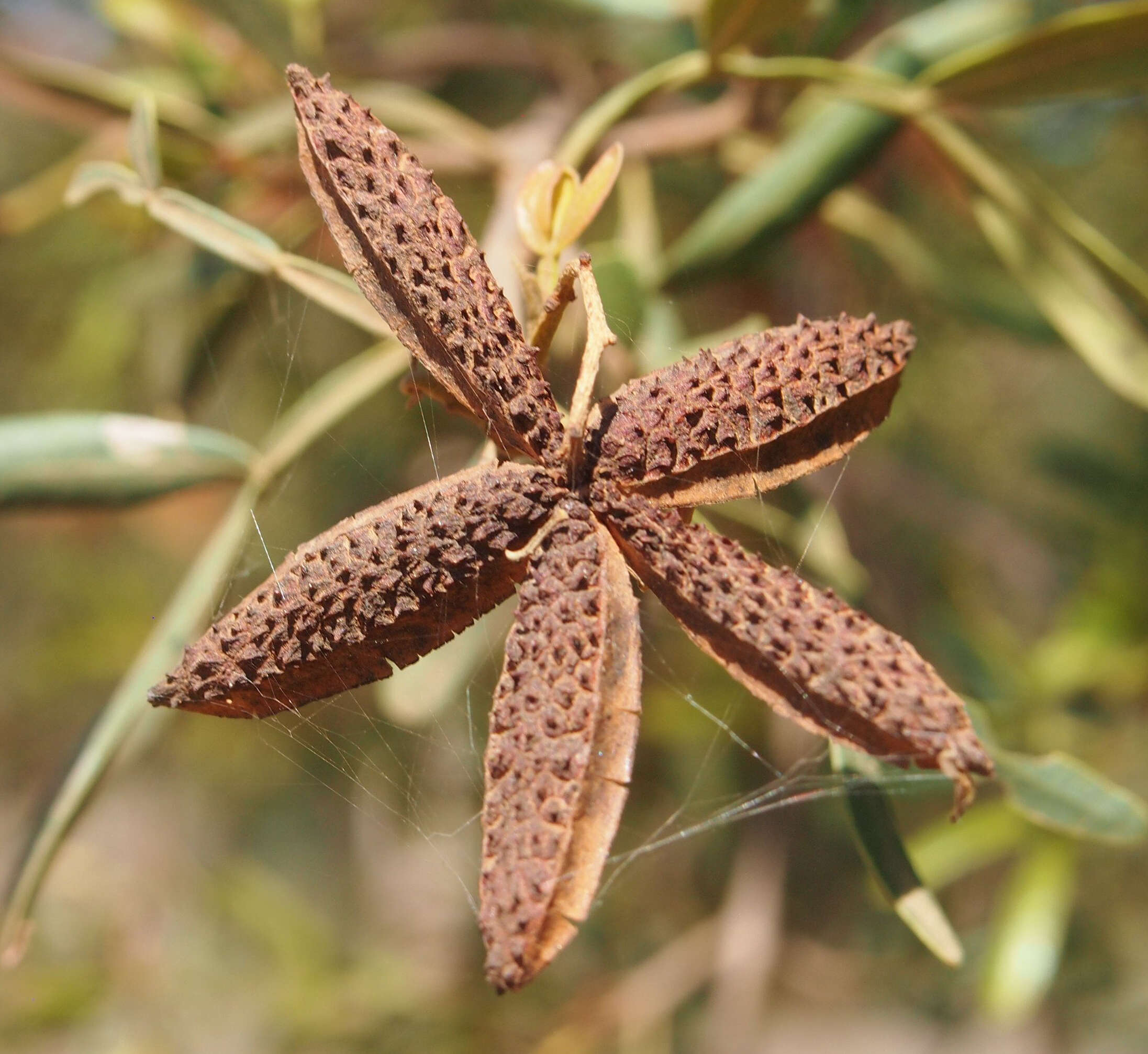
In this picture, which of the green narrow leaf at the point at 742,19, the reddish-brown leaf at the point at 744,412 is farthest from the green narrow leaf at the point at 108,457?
the green narrow leaf at the point at 742,19

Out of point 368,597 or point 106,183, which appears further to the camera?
point 106,183

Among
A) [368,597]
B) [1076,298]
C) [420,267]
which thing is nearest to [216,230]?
[420,267]

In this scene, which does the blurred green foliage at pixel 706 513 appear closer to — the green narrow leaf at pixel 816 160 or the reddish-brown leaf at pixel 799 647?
the green narrow leaf at pixel 816 160

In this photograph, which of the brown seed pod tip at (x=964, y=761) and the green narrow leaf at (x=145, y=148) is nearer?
the brown seed pod tip at (x=964, y=761)

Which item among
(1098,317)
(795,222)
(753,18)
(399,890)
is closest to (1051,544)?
(1098,317)

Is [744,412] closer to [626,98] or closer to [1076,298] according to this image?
[626,98]

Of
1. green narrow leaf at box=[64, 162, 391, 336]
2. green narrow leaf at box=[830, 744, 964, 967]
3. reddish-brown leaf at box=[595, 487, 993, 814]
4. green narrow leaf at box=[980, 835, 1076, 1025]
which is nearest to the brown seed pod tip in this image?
reddish-brown leaf at box=[595, 487, 993, 814]
